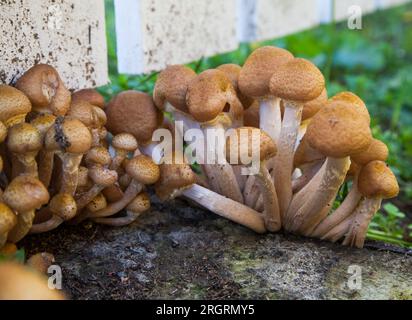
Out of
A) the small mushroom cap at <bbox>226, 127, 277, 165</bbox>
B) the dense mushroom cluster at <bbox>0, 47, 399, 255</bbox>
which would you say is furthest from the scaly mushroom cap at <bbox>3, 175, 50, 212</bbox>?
the small mushroom cap at <bbox>226, 127, 277, 165</bbox>

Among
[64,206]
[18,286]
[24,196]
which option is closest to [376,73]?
[64,206]

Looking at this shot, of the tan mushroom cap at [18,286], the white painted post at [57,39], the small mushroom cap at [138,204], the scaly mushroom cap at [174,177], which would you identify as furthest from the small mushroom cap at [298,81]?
the tan mushroom cap at [18,286]

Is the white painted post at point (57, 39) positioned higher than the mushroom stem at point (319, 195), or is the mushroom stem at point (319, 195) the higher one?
the white painted post at point (57, 39)

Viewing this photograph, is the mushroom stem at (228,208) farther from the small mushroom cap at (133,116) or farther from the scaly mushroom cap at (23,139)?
the scaly mushroom cap at (23,139)

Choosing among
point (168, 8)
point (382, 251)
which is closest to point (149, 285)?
point (382, 251)

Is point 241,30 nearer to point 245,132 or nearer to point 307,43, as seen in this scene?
point 307,43
